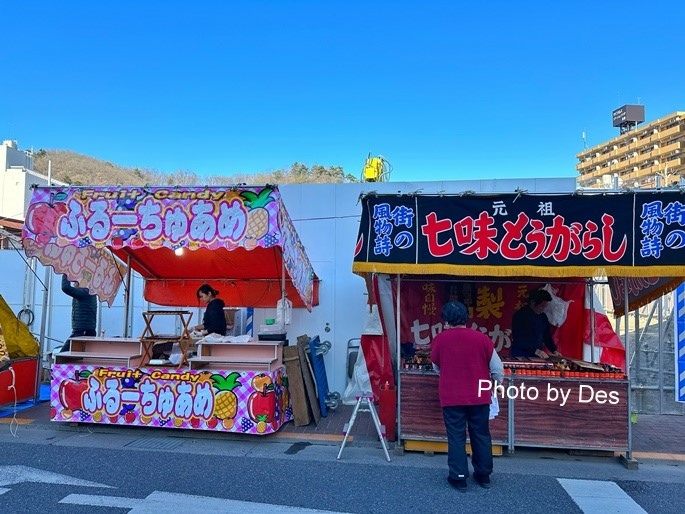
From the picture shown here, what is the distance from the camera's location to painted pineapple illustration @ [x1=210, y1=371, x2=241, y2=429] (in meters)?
5.98

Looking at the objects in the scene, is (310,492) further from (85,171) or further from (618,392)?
(85,171)

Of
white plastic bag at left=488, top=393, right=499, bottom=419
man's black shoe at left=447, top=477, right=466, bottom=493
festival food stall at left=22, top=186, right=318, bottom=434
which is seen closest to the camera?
man's black shoe at left=447, top=477, right=466, bottom=493

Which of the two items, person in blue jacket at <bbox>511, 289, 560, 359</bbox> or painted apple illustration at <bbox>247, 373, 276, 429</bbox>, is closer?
painted apple illustration at <bbox>247, 373, 276, 429</bbox>

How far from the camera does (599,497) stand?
437cm

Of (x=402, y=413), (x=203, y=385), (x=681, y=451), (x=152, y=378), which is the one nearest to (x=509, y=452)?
(x=402, y=413)

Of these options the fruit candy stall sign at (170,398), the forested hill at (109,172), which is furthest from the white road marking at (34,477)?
the forested hill at (109,172)

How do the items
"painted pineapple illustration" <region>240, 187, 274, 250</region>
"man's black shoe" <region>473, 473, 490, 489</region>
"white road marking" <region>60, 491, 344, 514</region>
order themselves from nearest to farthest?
1. "white road marking" <region>60, 491, 344, 514</region>
2. "man's black shoe" <region>473, 473, 490, 489</region>
3. "painted pineapple illustration" <region>240, 187, 274, 250</region>

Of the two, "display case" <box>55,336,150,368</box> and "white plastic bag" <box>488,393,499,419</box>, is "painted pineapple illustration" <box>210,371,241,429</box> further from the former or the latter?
"white plastic bag" <box>488,393,499,419</box>

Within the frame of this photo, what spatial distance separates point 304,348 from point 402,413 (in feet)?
6.43

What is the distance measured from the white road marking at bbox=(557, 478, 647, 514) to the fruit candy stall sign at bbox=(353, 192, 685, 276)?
6.96 feet

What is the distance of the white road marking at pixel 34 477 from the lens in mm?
4535

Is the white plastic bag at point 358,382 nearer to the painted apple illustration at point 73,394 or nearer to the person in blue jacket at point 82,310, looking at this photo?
the painted apple illustration at point 73,394

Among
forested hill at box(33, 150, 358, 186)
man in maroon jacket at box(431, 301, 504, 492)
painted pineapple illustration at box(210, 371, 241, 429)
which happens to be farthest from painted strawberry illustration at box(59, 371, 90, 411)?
forested hill at box(33, 150, 358, 186)

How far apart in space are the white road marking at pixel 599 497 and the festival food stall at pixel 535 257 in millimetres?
677
